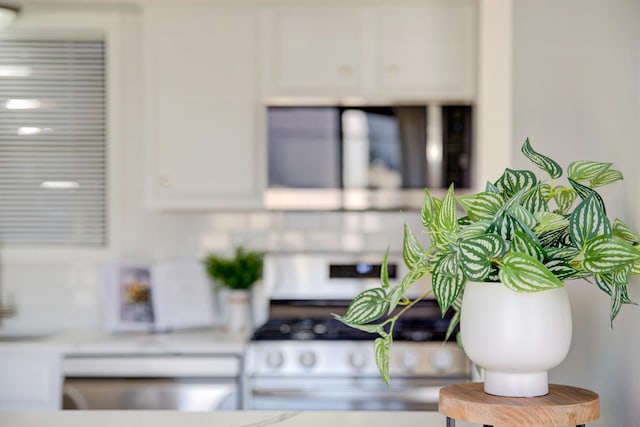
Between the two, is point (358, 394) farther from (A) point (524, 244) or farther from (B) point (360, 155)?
(A) point (524, 244)

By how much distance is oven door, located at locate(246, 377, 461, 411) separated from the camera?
322cm

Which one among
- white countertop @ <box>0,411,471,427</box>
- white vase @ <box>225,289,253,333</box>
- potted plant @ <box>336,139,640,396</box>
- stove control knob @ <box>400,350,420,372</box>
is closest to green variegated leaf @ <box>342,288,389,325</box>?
potted plant @ <box>336,139,640,396</box>

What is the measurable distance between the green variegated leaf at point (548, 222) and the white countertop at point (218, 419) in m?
0.64

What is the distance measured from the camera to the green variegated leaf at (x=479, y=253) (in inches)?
45.1

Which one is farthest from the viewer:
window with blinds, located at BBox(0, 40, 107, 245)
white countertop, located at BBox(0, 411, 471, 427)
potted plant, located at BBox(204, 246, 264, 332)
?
window with blinds, located at BBox(0, 40, 107, 245)

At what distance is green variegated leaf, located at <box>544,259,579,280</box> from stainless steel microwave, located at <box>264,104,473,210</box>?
237 cm

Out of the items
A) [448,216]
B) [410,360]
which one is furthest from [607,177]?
[410,360]

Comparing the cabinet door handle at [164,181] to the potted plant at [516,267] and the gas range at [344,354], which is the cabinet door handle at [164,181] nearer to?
the gas range at [344,354]

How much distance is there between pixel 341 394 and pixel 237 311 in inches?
25.7

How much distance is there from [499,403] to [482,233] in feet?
0.80

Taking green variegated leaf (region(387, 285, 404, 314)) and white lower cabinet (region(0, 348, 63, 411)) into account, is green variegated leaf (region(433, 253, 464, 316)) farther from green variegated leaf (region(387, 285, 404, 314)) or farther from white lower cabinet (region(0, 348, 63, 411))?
white lower cabinet (region(0, 348, 63, 411))

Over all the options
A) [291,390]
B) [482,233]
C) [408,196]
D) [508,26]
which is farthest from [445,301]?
[408,196]

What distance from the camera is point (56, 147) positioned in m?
3.98

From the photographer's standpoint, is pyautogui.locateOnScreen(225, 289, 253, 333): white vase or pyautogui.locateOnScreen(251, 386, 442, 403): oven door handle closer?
pyautogui.locateOnScreen(251, 386, 442, 403): oven door handle
